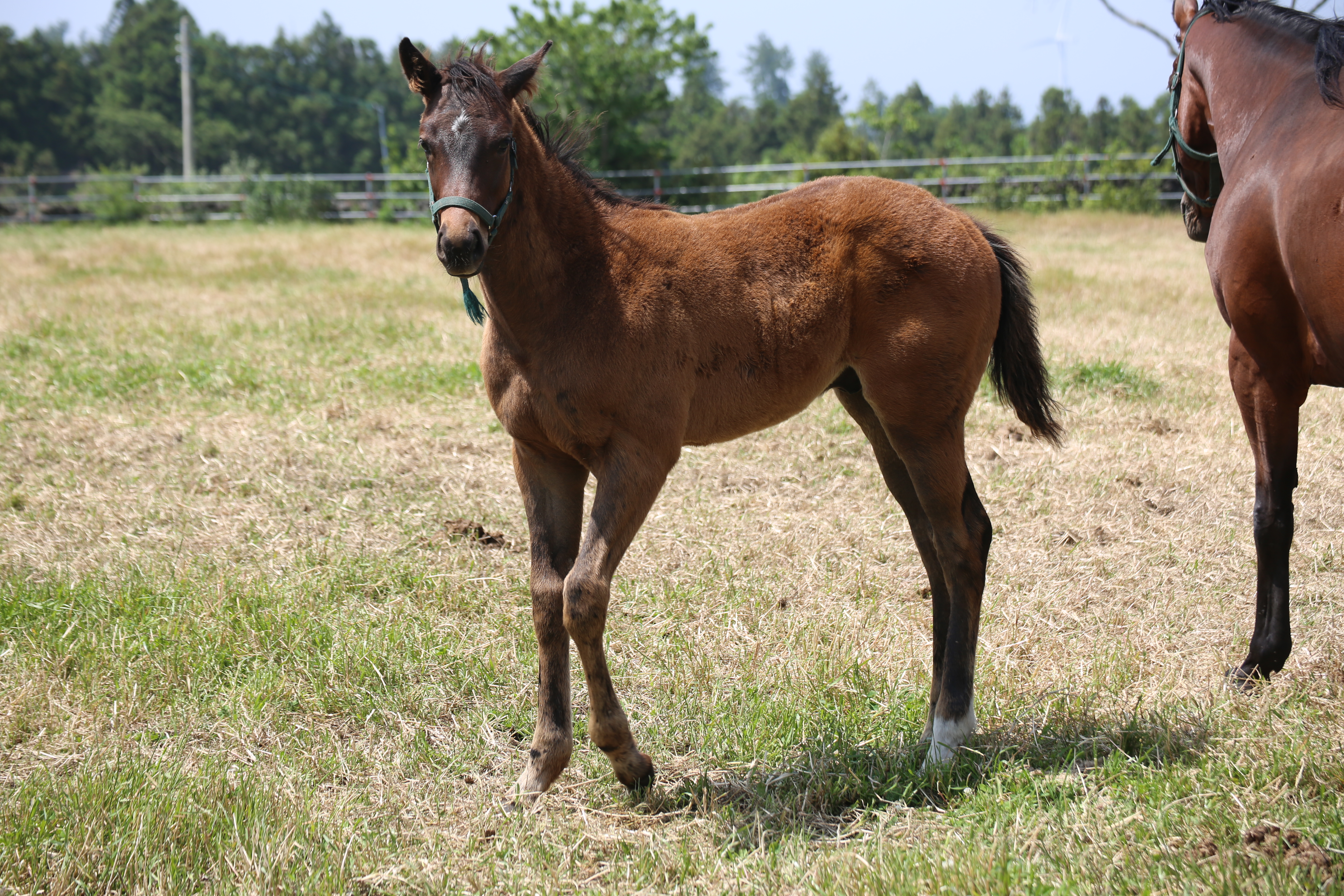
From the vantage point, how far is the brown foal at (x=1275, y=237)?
124 inches

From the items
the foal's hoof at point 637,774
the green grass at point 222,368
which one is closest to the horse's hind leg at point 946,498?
the foal's hoof at point 637,774

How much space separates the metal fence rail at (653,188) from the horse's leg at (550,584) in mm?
19255

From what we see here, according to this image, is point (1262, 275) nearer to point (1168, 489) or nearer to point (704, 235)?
point (704, 235)

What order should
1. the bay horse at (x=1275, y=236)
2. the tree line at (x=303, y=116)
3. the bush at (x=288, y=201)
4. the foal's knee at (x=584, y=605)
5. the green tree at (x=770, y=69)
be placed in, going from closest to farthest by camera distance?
the foal's knee at (x=584, y=605), the bay horse at (x=1275, y=236), the bush at (x=288, y=201), the tree line at (x=303, y=116), the green tree at (x=770, y=69)

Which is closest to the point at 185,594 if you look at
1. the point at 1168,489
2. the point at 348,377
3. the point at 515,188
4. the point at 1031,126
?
the point at 515,188

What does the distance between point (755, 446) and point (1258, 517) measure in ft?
11.4

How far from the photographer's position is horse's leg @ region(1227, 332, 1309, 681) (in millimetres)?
3664

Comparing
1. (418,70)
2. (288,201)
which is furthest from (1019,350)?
(288,201)

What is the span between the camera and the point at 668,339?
3.16 m

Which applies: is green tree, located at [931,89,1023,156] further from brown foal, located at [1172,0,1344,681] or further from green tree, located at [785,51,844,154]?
brown foal, located at [1172,0,1344,681]

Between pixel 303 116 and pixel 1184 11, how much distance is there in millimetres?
75947

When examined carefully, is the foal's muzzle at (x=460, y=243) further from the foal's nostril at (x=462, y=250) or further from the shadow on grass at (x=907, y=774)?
the shadow on grass at (x=907, y=774)

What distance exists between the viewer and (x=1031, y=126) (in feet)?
199

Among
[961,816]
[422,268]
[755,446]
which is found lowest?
[961,816]
